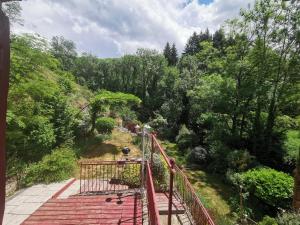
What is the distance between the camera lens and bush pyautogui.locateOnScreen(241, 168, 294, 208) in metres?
10.1

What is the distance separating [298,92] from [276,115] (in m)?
2.07

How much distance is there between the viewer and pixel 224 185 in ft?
43.0

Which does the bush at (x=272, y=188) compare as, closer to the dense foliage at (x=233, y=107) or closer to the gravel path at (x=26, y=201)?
the dense foliage at (x=233, y=107)

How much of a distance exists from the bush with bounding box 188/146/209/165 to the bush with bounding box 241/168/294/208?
5.06 m

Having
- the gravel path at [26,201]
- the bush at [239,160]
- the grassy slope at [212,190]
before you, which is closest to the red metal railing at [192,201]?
the grassy slope at [212,190]

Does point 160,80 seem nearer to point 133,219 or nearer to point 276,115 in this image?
point 276,115

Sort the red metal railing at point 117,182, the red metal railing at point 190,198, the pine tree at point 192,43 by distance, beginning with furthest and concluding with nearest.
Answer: the pine tree at point 192,43 < the red metal railing at point 117,182 < the red metal railing at point 190,198

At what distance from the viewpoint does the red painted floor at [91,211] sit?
570cm

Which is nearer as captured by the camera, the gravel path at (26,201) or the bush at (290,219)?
the gravel path at (26,201)

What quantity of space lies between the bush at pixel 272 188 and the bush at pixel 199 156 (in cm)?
506

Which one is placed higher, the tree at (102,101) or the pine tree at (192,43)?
the pine tree at (192,43)

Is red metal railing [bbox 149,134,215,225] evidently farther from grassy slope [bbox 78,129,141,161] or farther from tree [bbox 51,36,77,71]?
tree [bbox 51,36,77,71]

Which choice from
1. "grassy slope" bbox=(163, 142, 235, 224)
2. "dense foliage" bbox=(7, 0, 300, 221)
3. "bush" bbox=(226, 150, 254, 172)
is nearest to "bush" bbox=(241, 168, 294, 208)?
"dense foliage" bbox=(7, 0, 300, 221)

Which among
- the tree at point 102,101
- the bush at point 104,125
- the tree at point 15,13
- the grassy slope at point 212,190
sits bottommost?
the grassy slope at point 212,190
